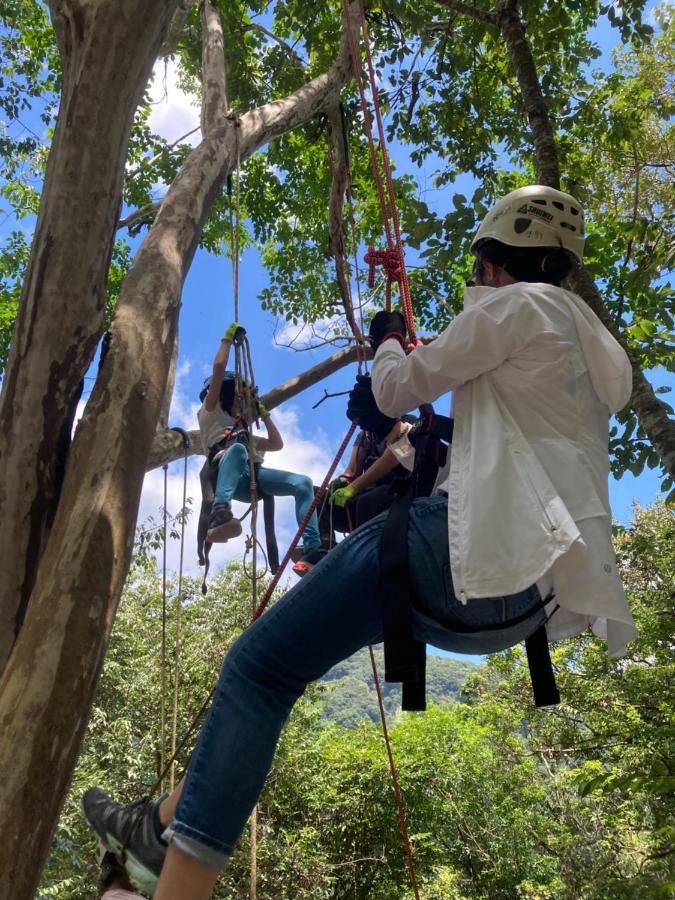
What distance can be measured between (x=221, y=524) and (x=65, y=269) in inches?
83.6

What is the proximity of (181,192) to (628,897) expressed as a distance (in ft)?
11.5

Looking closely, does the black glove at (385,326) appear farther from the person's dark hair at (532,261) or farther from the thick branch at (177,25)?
the thick branch at (177,25)

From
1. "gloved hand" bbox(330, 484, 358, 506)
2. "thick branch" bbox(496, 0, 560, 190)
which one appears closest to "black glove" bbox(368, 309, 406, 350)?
"gloved hand" bbox(330, 484, 358, 506)

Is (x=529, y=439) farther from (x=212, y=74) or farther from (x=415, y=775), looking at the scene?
(x=415, y=775)

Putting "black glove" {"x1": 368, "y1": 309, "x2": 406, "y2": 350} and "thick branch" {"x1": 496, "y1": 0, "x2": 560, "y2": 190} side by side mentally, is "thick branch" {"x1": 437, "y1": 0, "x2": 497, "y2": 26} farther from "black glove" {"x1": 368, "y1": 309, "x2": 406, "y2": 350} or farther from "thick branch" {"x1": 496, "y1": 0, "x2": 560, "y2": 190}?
"black glove" {"x1": 368, "y1": 309, "x2": 406, "y2": 350}

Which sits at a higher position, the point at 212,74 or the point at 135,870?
the point at 212,74

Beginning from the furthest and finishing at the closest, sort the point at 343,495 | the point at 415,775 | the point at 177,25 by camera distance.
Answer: the point at 415,775, the point at 177,25, the point at 343,495

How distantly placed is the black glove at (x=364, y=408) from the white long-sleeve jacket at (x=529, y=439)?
28 centimetres

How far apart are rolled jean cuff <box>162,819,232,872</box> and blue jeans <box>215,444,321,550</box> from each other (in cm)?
259

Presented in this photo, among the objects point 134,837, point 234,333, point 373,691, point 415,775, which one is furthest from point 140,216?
point 373,691

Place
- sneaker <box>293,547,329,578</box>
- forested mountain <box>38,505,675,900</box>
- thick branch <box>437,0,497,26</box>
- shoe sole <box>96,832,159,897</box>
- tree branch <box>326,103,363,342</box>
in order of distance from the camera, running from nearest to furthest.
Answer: shoe sole <box>96,832,159,897</box>
sneaker <box>293,547,329,578</box>
thick branch <box>437,0,497,26</box>
tree branch <box>326,103,363,342</box>
forested mountain <box>38,505,675,900</box>

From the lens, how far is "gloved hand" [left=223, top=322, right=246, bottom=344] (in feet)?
11.8

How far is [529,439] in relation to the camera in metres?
1.33

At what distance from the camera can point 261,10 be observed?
6617mm
